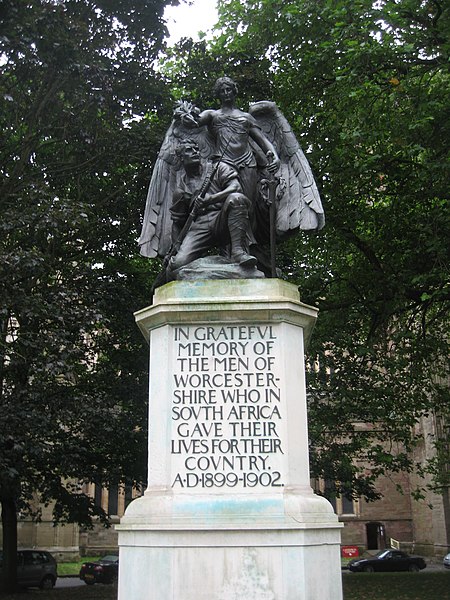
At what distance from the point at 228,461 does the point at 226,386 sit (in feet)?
2.20

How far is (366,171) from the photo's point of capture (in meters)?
15.3

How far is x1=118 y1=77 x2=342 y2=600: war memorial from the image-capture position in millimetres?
5641

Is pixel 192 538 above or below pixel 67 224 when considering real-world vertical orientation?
below

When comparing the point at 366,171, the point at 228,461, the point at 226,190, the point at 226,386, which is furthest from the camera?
the point at 366,171

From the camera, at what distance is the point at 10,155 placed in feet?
52.0

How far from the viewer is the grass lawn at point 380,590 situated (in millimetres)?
19859

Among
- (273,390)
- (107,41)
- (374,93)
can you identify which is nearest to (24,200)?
(107,41)

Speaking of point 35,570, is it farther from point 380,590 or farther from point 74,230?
point 74,230

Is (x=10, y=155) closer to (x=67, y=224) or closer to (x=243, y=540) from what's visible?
(x=67, y=224)

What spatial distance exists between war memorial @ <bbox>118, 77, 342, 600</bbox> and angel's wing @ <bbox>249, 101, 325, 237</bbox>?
0.05ft

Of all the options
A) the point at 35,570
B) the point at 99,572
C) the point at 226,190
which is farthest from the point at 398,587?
the point at 226,190

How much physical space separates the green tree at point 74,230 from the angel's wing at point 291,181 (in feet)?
20.9

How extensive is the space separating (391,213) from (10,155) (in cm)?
895

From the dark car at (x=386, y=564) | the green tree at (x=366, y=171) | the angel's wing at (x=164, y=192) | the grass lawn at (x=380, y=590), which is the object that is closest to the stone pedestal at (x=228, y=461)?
the angel's wing at (x=164, y=192)
